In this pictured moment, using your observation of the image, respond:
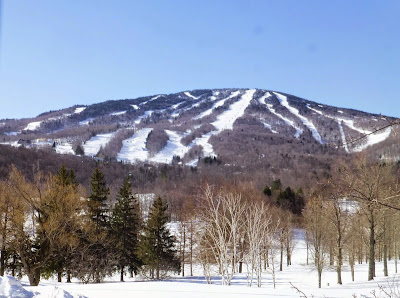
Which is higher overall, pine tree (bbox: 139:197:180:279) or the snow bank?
the snow bank

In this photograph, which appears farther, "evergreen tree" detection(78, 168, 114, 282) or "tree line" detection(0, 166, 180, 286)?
"evergreen tree" detection(78, 168, 114, 282)

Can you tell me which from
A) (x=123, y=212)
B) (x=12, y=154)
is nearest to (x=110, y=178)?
(x=12, y=154)

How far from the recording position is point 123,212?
28391 mm

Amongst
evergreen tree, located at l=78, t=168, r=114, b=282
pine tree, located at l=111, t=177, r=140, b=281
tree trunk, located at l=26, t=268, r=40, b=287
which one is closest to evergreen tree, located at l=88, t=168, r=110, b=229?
evergreen tree, located at l=78, t=168, r=114, b=282

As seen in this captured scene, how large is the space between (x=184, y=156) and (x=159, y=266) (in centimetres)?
16409

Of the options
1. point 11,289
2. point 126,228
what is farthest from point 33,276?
point 11,289

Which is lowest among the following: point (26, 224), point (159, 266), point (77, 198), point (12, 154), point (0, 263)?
point (159, 266)

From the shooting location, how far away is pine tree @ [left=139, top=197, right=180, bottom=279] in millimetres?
27859

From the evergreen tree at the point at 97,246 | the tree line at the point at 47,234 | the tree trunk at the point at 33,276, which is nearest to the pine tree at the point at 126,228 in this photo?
the evergreen tree at the point at 97,246

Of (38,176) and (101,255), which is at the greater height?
(38,176)

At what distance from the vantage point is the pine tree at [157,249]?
27.9 m

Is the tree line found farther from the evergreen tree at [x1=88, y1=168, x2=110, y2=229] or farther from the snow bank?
the snow bank

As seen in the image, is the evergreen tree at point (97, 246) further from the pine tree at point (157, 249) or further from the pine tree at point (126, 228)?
the pine tree at point (157, 249)

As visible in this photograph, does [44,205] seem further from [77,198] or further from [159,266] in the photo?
[159,266]
